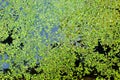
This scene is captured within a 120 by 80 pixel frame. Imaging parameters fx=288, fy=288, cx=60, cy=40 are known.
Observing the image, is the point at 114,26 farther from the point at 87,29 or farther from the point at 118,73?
the point at 118,73

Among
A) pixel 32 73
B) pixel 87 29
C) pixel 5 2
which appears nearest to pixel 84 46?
pixel 87 29

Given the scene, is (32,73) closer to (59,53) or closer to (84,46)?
(59,53)

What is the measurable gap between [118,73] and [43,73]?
8.09ft

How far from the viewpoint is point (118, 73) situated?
9.39 meters

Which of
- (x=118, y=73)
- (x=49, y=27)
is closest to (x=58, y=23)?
(x=49, y=27)

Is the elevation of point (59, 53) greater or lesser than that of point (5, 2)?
lesser

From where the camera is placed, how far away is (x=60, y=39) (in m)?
8.88

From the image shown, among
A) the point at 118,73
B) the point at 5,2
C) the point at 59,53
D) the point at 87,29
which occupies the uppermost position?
the point at 5,2

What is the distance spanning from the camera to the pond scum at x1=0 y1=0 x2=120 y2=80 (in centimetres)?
875

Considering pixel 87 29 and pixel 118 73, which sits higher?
pixel 87 29

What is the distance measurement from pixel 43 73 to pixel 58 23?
63.7 inches

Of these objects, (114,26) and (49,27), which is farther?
(114,26)

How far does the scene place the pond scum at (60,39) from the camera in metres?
8.75

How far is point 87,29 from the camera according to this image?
911cm
